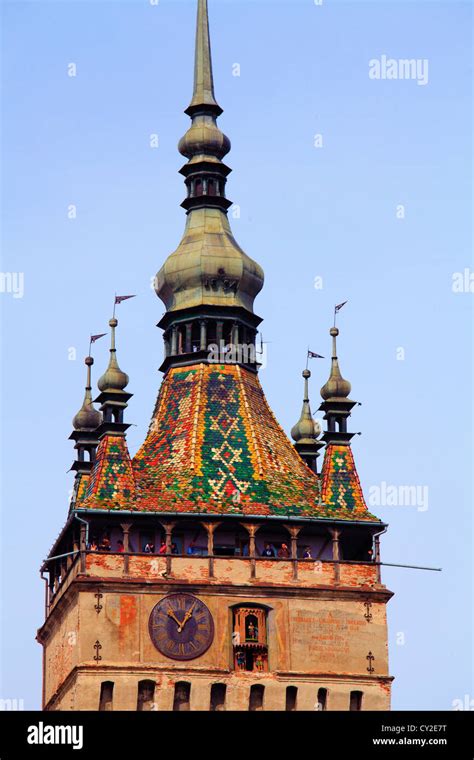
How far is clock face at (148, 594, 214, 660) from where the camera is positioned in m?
77.2

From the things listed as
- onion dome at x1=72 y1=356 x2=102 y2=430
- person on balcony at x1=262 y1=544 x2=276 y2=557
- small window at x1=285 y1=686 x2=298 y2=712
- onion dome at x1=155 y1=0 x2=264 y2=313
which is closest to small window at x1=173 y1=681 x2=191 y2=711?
small window at x1=285 y1=686 x2=298 y2=712

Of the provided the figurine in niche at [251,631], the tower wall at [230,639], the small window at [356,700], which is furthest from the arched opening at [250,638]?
the small window at [356,700]

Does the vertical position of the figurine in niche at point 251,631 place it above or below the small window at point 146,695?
above

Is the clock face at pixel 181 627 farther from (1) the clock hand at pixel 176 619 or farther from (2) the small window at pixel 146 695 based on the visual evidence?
(2) the small window at pixel 146 695

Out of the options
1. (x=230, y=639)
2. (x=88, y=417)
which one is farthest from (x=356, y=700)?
(x=88, y=417)

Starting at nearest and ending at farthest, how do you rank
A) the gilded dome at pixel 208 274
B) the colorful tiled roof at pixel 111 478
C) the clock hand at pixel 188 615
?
the clock hand at pixel 188 615, the colorful tiled roof at pixel 111 478, the gilded dome at pixel 208 274

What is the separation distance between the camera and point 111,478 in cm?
7969

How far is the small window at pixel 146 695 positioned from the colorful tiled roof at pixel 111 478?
5192 mm

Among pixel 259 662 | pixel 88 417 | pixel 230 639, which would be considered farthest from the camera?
pixel 88 417

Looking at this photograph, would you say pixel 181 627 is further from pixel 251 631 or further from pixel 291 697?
pixel 291 697

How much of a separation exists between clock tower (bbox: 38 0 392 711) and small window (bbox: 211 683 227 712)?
0.04m

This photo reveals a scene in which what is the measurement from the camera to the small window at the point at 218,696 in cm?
7719

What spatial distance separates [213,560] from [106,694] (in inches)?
199

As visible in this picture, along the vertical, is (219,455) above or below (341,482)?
above
